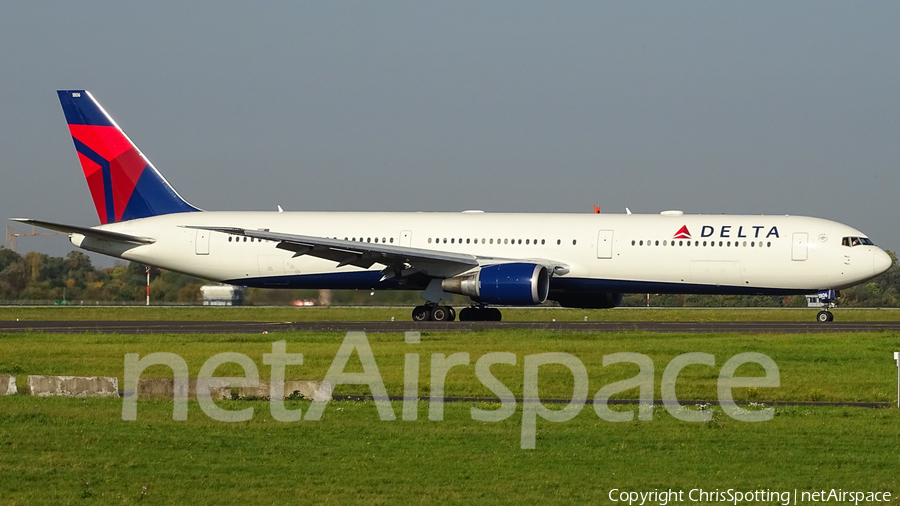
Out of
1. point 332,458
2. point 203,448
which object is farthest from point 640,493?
point 203,448

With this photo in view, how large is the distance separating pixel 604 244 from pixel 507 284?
14.3ft

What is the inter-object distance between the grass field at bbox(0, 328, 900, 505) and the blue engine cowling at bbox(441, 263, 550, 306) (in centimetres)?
1450

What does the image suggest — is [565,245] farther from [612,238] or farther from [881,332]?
[881,332]

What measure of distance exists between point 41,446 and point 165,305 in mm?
43510

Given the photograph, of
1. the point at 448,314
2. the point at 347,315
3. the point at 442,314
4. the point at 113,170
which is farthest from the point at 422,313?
the point at 113,170

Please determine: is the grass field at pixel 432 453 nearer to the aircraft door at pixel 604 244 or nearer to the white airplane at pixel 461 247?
the white airplane at pixel 461 247

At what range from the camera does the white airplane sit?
114ft

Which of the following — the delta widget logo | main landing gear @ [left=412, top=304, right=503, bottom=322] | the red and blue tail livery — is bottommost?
main landing gear @ [left=412, top=304, right=503, bottom=322]

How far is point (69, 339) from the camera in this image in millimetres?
27594

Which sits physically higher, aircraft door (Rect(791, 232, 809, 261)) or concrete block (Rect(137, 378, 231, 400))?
aircraft door (Rect(791, 232, 809, 261))

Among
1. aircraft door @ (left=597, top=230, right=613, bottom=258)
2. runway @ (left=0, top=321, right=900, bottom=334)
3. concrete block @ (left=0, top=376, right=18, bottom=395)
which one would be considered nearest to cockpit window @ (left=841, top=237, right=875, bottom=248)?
runway @ (left=0, top=321, right=900, bottom=334)

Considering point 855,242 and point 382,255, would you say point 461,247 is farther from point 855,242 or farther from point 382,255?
point 855,242

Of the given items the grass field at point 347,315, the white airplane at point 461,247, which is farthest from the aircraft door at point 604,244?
the grass field at point 347,315

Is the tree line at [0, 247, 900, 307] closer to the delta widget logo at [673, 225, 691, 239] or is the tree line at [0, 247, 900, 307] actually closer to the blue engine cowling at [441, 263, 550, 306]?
the blue engine cowling at [441, 263, 550, 306]
